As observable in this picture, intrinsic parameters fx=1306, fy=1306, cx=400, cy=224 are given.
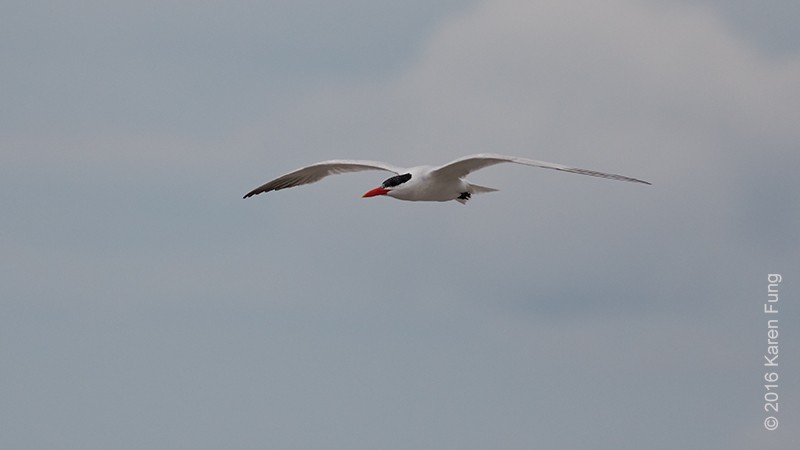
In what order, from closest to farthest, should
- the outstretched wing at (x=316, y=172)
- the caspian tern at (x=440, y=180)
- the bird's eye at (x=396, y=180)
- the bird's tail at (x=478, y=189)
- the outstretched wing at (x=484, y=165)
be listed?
the outstretched wing at (x=484, y=165) < the caspian tern at (x=440, y=180) < the bird's eye at (x=396, y=180) < the bird's tail at (x=478, y=189) < the outstretched wing at (x=316, y=172)

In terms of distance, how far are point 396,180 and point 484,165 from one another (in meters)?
2.51

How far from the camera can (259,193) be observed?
133 ft

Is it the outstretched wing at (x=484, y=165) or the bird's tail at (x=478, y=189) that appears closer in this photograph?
the outstretched wing at (x=484, y=165)

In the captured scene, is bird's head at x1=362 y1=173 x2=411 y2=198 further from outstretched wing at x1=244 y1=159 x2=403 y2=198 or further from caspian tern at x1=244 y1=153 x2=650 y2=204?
outstretched wing at x1=244 y1=159 x2=403 y2=198

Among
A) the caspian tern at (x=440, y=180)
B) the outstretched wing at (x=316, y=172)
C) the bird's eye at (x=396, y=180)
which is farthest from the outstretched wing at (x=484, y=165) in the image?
the outstretched wing at (x=316, y=172)

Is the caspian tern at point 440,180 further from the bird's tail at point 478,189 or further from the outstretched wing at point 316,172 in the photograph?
the outstretched wing at point 316,172

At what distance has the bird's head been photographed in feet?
114

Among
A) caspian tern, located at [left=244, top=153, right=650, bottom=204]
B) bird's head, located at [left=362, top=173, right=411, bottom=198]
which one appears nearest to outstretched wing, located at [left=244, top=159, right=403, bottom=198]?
caspian tern, located at [left=244, top=153, right=650, bottom=204]

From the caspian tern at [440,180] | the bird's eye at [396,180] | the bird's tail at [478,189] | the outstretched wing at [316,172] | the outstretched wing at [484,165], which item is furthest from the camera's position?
the outstretched wing at [316,172]

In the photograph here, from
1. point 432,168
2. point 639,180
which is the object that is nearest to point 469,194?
point 432,168

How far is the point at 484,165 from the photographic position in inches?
1334

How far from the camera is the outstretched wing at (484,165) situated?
99.5ft

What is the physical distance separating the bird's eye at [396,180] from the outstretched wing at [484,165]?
81cm

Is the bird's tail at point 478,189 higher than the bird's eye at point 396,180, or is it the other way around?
the bird's eye at point 396,180
